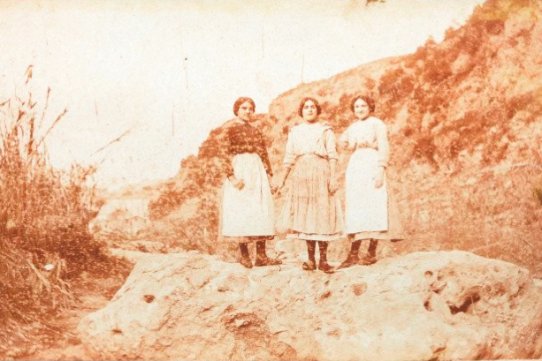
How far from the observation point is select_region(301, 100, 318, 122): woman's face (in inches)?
208

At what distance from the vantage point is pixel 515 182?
5.47 metres

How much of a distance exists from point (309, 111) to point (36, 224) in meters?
2.55

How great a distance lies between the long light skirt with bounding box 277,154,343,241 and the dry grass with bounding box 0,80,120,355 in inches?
65.0

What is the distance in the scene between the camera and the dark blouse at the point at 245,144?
205 inches

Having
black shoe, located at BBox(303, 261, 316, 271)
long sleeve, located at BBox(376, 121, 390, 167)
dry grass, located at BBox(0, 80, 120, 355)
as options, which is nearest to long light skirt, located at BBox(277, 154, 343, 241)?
black shoe, located at BBox(303, 261, 316, 271)

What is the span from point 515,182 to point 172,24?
344 centimetres

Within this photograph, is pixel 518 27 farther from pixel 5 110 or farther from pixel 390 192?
pixel 5 110

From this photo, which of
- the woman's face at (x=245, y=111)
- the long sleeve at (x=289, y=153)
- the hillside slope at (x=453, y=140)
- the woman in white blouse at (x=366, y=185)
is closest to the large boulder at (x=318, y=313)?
the woman in white blouse at (x=366, y=185)

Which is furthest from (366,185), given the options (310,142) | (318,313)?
(318,313)

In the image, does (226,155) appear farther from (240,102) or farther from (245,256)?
(245,256)

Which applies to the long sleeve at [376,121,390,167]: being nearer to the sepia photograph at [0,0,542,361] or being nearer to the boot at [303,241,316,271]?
the sepia photograph at [0,0,542,361]

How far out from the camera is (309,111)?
17.4 ft

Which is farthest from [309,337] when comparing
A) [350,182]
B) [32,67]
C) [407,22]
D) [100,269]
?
[32,67]

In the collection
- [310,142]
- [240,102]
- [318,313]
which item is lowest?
[318,313]
